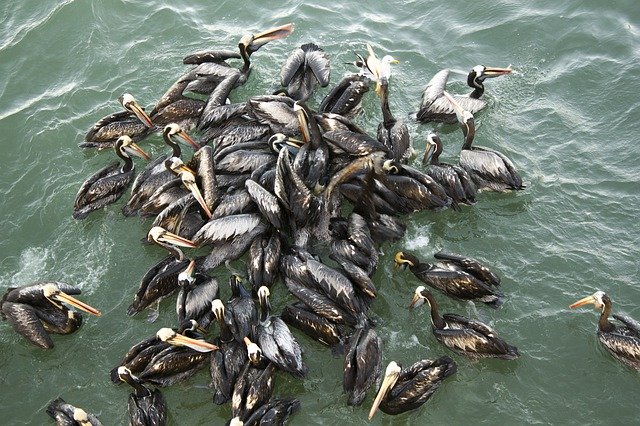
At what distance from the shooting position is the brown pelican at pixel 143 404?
631cm

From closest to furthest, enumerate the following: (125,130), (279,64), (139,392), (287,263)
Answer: (139,392) → (287,263) → (125,130) → (279,64)

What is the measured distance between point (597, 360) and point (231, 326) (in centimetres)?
397

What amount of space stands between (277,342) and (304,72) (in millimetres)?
4836

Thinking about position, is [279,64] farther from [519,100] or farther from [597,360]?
[597,360]

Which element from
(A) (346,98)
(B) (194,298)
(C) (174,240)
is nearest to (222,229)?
(C) (174,240)

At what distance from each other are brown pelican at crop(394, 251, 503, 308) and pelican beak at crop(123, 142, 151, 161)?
3.96 meters

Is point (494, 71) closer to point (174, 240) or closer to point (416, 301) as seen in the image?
point (416, 301)

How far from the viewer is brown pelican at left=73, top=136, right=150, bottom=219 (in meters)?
8.47

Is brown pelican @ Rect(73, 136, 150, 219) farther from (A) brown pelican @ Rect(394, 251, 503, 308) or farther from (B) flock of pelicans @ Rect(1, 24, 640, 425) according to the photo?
(A) brown pelican @ Rect(394, 251, 503, 308)

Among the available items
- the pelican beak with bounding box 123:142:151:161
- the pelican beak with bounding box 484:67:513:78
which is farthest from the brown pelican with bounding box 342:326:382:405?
the pelican beak with bounding box 484:67:513:78

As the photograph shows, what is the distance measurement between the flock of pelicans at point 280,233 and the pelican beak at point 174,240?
0.9 inches

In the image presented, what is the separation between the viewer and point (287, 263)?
24.2ft

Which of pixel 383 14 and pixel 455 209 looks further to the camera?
pixel 383 14

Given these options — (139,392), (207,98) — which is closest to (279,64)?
(207,98)
